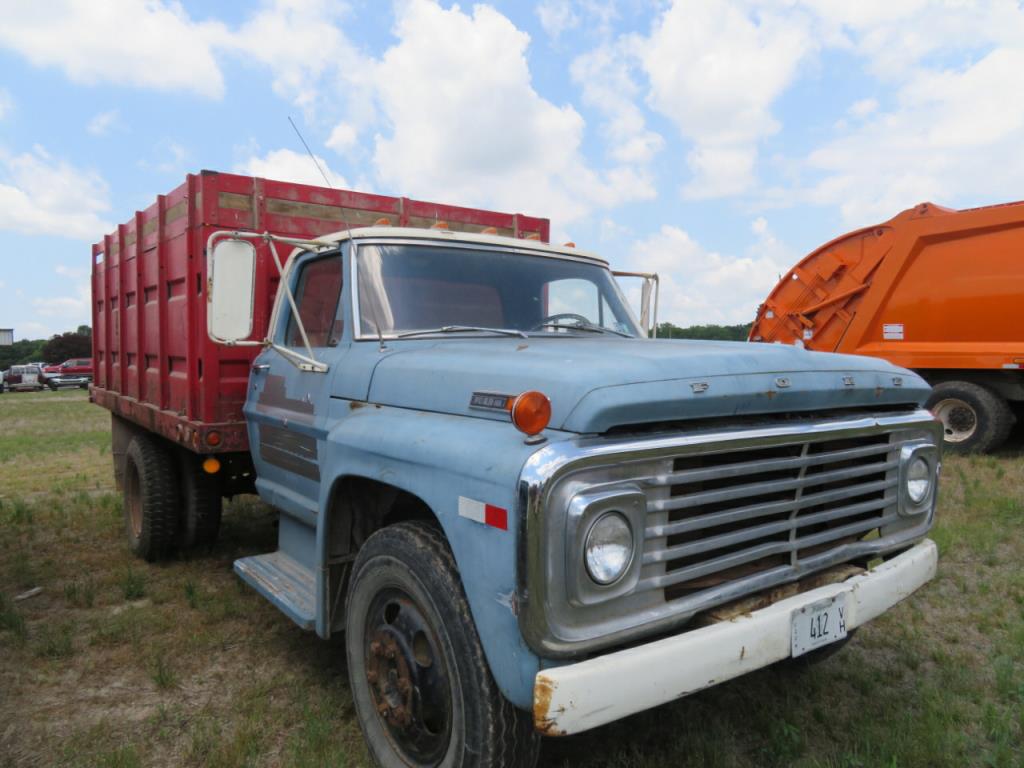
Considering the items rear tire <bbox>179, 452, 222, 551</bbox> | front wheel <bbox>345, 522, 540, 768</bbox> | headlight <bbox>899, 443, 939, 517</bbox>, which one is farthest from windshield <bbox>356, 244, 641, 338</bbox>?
rear tire <bbox>179, 452, 222, 551</bbox>

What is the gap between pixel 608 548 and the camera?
2.05 meters

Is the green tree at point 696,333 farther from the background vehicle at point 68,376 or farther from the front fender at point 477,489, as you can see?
the background vehicle at point 68,376

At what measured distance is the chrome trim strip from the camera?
1.94 m

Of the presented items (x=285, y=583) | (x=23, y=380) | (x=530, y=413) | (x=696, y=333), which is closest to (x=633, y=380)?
(x=530, y=413)

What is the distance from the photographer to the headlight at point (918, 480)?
9.89ft

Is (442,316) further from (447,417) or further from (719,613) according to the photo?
(719,613)

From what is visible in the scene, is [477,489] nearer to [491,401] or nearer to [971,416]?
[491,401]

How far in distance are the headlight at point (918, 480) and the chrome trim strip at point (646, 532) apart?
43 centimetres

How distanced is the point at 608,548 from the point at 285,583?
6.74ft

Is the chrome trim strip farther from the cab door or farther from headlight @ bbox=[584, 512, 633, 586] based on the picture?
the cab door

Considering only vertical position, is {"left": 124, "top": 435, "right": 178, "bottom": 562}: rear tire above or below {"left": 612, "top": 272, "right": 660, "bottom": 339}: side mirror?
below

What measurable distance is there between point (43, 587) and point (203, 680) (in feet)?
6.85

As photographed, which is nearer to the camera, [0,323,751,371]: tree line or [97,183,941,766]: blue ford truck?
[97,183,941,766]: blue ford truck

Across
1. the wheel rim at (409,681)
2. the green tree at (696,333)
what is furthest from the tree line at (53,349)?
the wheel rim at (409,681)
